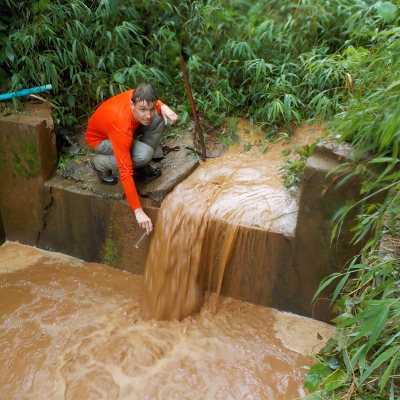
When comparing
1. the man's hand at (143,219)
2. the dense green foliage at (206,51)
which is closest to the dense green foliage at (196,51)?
the dense green foliage at (206,51)

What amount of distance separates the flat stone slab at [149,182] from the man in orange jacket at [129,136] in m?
0.09

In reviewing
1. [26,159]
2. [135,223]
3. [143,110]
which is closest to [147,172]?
[135,223]

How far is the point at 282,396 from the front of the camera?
2490 mm

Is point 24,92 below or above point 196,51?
below

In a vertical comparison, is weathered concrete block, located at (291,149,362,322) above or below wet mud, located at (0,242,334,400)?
above

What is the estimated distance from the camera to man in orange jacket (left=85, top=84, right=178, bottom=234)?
2.88 metres

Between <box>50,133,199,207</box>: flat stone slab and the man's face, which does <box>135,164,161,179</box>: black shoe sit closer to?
<box>50,133,199,207</box>: flat stone slab

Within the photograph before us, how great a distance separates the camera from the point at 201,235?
119 inches

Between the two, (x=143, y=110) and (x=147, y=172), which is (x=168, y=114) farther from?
(x=147, y=172)

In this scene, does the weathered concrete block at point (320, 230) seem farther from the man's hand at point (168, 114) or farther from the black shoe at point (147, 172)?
the black shoe at point (147, 172)

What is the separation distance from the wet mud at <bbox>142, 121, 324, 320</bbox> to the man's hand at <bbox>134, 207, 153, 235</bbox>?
14cm

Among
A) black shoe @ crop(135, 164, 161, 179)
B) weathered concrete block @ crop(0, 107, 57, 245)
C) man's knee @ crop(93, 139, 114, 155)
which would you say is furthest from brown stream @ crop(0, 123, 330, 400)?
man's knee @ crop(93, 139, 114, 155)

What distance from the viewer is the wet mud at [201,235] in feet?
9.77

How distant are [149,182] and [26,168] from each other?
1.21 meters
